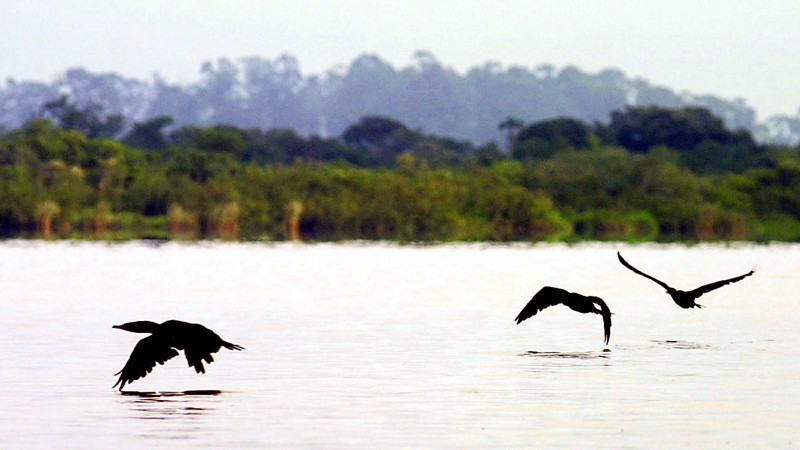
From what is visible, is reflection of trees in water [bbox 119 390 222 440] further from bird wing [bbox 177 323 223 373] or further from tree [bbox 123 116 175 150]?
tree [bbox 123 116 175 150]

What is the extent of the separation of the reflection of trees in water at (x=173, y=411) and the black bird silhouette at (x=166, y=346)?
0.24 m

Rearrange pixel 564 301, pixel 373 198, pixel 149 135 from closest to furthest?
pixel 564 301 → pixel 373 198 → pixel 149 135

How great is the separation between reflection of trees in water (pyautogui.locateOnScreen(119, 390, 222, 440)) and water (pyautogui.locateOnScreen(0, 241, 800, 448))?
0.02 meters

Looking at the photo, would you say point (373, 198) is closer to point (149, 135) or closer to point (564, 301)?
point (564, 301)

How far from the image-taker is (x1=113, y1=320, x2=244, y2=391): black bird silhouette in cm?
1414

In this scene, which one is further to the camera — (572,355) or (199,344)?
(572,355)

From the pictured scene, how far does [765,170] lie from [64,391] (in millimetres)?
65954

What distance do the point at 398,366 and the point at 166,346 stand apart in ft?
10.3

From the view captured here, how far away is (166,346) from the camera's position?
47.1ft

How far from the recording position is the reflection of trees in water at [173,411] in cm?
1250

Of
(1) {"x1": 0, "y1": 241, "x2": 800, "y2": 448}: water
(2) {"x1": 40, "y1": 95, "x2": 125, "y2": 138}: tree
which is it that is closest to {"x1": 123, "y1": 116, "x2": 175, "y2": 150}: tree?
(2) {"x1": 40, "y1": 95, "x2": 125, "y2": 138}: tree

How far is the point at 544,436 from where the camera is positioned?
40.4ft

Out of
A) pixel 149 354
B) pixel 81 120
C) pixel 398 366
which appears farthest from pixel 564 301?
pixel 81 120

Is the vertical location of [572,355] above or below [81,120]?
below
